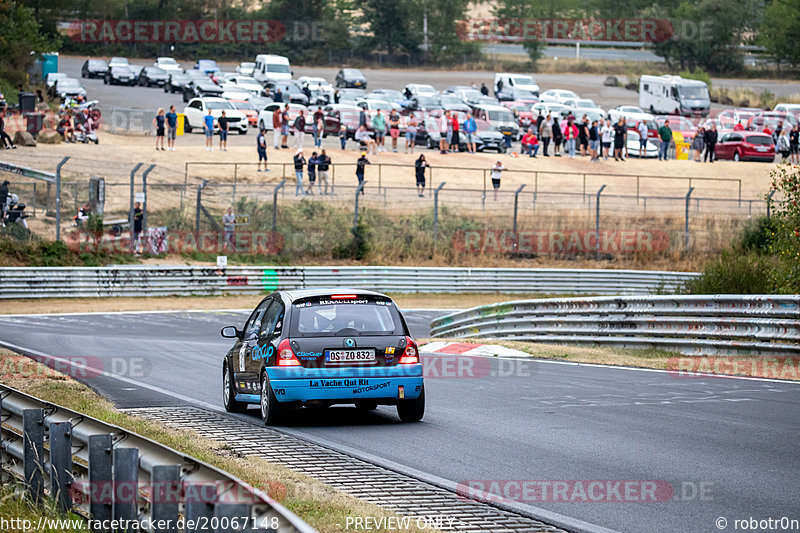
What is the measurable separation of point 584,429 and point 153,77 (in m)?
62.5

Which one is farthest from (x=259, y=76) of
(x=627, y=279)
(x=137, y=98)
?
(x=627, y=279)

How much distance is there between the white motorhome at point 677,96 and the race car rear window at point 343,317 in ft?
175

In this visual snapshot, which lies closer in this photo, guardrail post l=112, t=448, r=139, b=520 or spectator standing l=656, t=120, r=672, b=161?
guardrail post l=112, t=448, r=139, b=520

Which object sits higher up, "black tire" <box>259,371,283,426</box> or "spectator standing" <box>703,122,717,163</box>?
"spectator standing" <box>703,122,717,163</box>

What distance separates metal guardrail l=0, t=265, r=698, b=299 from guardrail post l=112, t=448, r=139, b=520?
2550cm

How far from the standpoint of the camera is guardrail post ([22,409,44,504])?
7.40 m

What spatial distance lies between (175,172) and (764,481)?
34.9m

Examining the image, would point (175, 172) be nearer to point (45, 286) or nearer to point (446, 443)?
point (45, 286)

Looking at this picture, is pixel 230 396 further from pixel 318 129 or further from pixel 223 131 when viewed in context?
pixel 318 129

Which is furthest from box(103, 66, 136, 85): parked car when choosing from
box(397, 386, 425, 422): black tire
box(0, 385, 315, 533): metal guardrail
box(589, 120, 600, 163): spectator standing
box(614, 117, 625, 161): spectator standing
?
box(0, 385, 315, 533): metal guardrail

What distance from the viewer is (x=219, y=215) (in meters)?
37.4

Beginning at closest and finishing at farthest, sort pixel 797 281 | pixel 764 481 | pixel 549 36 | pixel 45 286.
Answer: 1. pixel 764 481
2. pixel 797 281
3. pixel 45 286
4. pixel 549 36

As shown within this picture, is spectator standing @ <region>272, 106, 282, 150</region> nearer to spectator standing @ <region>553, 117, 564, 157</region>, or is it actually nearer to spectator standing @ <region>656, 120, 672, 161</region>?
spectator standing @ <region>553, 117, 564, 157</region>

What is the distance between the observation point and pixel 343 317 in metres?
11.4
